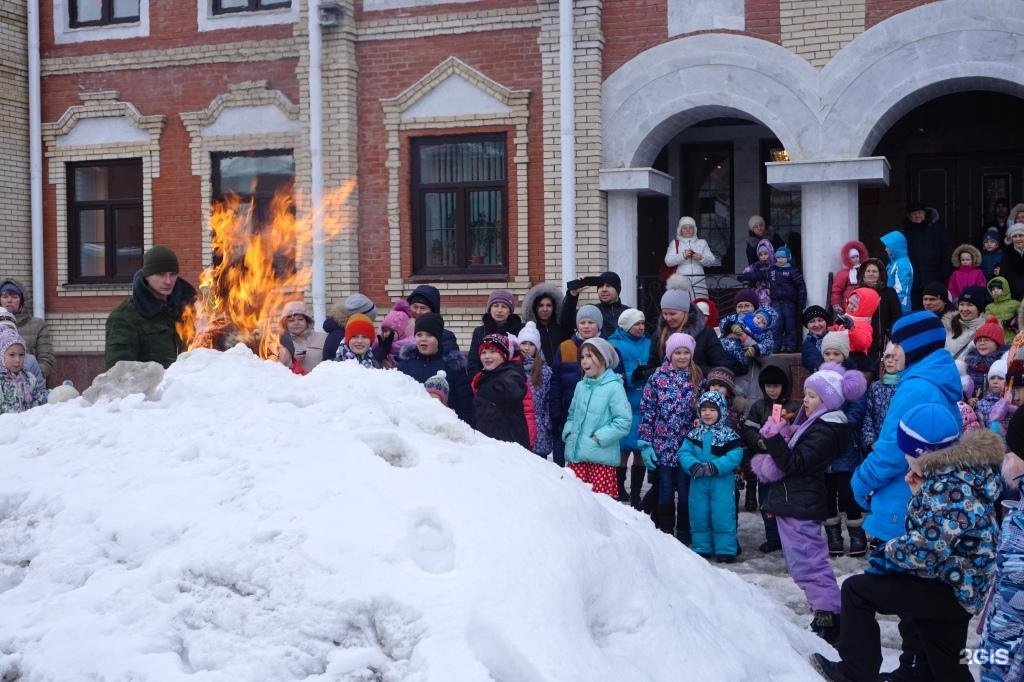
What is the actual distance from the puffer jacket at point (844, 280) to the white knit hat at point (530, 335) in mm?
3283

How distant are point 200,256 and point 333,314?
5355mm

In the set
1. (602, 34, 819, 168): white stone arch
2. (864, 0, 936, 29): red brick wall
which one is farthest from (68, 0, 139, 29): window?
(864, 0, 936, 29): red brick wall

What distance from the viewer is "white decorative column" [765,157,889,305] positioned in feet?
37.9

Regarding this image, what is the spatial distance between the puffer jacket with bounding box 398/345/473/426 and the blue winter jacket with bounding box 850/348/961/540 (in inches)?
122

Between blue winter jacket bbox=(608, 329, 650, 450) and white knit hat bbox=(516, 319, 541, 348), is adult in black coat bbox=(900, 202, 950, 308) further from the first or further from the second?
white knit hat bbox=(516, 319, 541, 348)

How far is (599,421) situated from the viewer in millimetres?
7672

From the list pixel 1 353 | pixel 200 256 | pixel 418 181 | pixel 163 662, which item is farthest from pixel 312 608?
pixel 200 256

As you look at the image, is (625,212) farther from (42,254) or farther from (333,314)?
(42,254)

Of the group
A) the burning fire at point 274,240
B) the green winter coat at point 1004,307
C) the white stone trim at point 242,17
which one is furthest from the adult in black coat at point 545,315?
the white stone trim at point 242,17

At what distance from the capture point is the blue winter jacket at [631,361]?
333 inches

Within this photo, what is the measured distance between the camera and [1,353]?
26.6 feet

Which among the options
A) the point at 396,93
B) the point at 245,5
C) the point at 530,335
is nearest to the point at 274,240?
the point at 396,93

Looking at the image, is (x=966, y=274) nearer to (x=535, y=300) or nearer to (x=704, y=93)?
(x=704, y=93)

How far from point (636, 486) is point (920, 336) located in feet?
11.3
